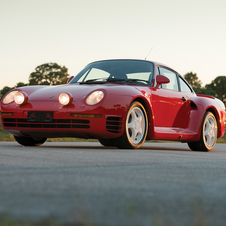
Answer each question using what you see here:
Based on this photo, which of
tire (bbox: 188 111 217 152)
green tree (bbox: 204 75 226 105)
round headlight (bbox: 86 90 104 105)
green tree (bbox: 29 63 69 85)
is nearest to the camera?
round headlight (bbox: 86 90 104 105)

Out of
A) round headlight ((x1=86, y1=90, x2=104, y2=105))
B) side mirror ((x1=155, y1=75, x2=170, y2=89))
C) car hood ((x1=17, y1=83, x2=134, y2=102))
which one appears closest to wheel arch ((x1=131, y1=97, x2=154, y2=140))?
car hood ((x1=17, y1=83, x2=134, y2=102))

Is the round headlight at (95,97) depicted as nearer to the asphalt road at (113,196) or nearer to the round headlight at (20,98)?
the round headlight at (20,98)

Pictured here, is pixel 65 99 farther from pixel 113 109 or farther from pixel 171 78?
pixel 171 78

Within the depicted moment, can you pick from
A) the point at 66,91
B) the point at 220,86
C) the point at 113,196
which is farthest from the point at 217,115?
the point at 220,86

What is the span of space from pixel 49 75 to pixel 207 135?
49.5m

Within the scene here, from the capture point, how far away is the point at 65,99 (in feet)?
19.6

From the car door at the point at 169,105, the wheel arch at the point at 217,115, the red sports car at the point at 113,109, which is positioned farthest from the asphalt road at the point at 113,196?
the wheel arch at the point at 217,115

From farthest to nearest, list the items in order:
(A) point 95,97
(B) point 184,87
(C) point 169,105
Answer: (B) point 184,87, (C) point 169,105, (A) point 95,97

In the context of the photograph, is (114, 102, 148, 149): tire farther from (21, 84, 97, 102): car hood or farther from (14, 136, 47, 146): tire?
(14, 136, 47, 146): tire

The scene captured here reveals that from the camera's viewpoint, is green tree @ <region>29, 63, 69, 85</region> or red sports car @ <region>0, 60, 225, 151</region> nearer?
red sports car @ <region>0, 60, 225, 151</region>

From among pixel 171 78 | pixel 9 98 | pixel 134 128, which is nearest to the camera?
pixel 134 128

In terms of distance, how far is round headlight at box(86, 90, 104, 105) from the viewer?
5941 mm

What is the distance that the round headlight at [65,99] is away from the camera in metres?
5.96

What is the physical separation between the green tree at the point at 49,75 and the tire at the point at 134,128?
4951cm
